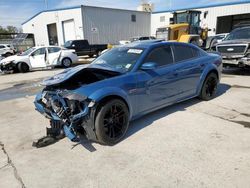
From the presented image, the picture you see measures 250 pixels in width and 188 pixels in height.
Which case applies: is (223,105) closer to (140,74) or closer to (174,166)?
(140,74)

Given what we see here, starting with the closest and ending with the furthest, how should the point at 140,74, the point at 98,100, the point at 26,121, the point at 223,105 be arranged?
the point at 98,100
the point at 140,74
the point at 26,121
the point at 223,105

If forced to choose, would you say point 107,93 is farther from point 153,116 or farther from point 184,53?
point 184,53

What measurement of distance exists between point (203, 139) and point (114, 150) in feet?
4.93

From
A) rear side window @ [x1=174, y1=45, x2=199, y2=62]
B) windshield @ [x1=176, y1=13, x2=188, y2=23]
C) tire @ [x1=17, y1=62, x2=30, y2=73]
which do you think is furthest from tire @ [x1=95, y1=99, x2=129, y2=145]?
windshield @ [x1=176, y1=13, x2=188, y2=23]

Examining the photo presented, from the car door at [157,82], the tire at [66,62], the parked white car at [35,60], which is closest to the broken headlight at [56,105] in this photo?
the car door at [157,82]

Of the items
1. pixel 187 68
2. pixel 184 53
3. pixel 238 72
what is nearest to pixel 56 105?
pixel 187 68

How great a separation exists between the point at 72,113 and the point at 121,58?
1.70m

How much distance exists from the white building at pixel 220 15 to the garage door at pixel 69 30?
12051 mm

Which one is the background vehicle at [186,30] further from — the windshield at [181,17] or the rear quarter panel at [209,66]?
the rear quarter panel at [209,66]

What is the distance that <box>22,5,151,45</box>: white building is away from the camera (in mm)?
26359

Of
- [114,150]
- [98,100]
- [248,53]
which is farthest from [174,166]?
[248,53]

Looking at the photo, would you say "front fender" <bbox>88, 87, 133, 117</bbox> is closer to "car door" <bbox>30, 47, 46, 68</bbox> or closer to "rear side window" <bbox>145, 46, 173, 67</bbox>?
"rear side window" <bbox>145, 46, 173, 67</bbox>

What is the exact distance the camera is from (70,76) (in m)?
3.85

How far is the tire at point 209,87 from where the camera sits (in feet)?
19.3
